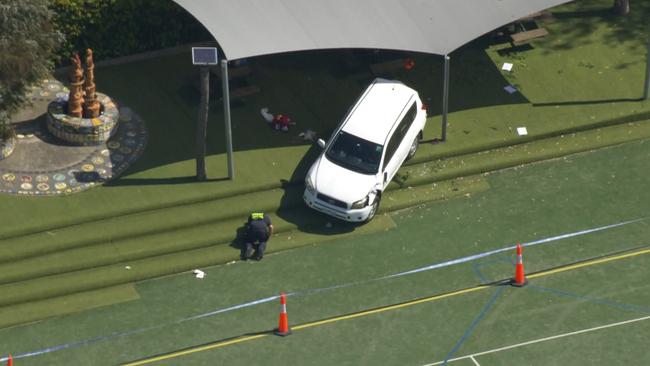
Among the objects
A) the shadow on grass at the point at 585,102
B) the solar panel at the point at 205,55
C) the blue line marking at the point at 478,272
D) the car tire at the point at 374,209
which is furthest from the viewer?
the shadow on grass at the point at 585,102

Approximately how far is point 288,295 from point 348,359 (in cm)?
246

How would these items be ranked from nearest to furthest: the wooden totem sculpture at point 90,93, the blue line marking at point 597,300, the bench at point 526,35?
the blue line marking at point 597,300 < the wooden totem sculpture at point 90,93 < the bench at point 526,35

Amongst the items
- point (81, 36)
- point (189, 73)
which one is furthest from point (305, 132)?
point (81, 36)

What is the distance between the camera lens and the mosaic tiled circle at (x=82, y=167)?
36.2 meters

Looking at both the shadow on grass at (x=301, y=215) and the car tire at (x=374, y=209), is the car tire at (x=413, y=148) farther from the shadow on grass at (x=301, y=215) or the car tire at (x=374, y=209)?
the shadow on grass at (x=301, y=215)

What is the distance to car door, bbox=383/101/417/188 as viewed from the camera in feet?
120

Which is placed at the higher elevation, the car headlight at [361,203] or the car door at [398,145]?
the car door at [398,145]

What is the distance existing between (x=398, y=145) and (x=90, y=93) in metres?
7.34

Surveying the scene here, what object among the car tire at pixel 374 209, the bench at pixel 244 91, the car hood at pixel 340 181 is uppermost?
the bench at pixel 244 91

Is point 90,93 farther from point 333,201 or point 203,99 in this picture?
point 333,201

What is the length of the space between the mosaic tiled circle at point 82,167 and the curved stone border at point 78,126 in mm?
193

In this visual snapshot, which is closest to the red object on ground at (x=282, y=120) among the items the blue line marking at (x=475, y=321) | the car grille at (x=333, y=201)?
the car grille at (x=333, y=201)

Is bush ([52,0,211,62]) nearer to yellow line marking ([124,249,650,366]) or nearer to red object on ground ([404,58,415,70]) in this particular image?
red object on ground ([404,58,415,70])

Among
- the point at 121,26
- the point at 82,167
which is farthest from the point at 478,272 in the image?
the point at 121,26
